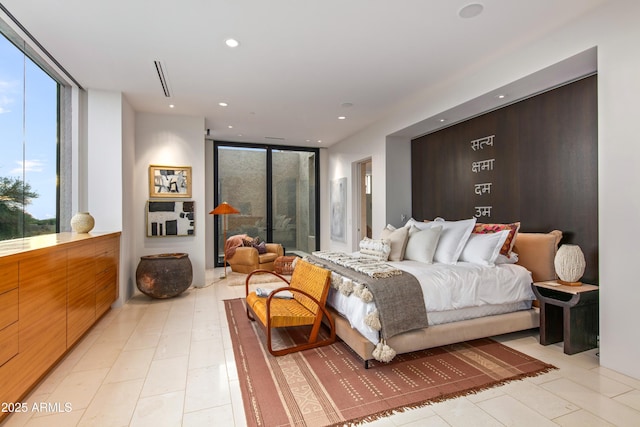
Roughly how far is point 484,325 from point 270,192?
5.53 metres

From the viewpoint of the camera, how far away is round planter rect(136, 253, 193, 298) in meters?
4.36

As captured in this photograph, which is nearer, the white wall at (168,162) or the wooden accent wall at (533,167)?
the wooden accent wall at (533,167)

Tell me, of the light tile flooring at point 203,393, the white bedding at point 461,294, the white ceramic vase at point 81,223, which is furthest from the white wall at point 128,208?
the white bedding at point 461,294

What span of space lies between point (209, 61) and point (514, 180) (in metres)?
3.64

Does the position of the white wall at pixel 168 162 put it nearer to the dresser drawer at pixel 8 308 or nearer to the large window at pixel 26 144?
the large window at pixel 26 144

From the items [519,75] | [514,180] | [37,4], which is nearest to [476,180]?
[514,180]

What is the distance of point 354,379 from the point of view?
232cm

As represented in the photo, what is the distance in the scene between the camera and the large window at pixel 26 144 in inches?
114

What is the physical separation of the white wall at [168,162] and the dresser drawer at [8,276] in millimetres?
3174

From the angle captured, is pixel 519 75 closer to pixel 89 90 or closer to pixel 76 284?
pixel 76 284

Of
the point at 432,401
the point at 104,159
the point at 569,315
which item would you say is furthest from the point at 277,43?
the point at 569,315

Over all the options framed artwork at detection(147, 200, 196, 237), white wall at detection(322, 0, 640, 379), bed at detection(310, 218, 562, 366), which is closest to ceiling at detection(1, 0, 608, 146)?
white wall at detection(322, 0, 640, 379)

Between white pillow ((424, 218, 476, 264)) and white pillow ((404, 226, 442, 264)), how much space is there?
0.08m

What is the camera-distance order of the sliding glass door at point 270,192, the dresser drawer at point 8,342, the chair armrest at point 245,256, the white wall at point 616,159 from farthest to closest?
the sliding glass door at point 270,192 → the chair armrest at point 245,256 → the white wall at point 616,159 → the dresser drawer at point 8,342
